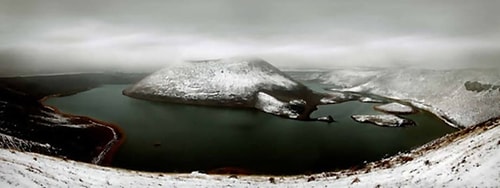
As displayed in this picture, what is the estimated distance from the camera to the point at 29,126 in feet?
21.0

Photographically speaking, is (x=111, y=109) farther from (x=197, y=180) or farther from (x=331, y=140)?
(x=331, y=140)

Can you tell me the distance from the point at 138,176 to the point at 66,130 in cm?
117

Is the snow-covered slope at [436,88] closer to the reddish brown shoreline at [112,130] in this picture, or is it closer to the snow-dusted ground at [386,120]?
the snow-dusted ground at [386,120]

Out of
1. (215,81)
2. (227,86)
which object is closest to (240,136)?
(227,86)

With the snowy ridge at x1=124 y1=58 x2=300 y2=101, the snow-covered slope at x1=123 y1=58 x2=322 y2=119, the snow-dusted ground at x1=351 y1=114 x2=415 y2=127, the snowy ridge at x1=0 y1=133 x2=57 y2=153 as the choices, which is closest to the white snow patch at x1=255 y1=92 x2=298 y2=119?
the snow-covered slope at x1=123 y1=58 x2=322 y2=119

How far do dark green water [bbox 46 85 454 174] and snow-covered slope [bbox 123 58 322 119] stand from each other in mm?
131

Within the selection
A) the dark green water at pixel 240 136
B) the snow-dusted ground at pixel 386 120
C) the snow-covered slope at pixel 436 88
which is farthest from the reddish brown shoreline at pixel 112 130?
the snow-dusted ground at pixel 386 120

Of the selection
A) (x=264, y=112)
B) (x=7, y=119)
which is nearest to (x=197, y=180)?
(x=264, y=112)

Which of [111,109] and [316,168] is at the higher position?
[111,109]

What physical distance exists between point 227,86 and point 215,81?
172 millimetres

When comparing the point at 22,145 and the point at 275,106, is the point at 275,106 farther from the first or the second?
the point at 22,145

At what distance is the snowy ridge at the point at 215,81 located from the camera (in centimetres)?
642

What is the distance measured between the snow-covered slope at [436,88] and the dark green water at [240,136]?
0.69 feet

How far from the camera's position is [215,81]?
21.8 feet
